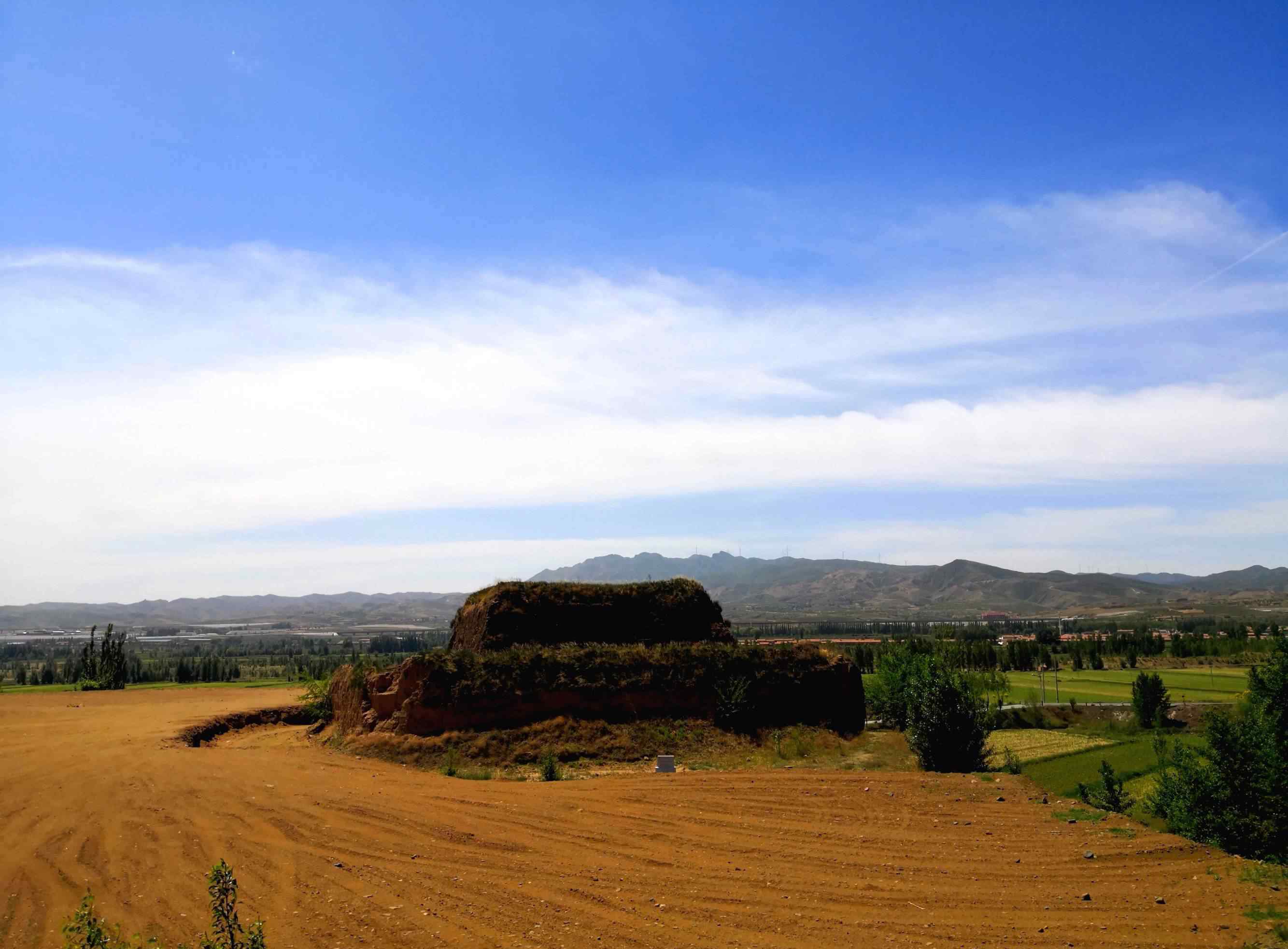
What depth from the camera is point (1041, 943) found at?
9.62 m

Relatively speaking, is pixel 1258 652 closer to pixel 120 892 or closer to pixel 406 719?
pixel 406 719

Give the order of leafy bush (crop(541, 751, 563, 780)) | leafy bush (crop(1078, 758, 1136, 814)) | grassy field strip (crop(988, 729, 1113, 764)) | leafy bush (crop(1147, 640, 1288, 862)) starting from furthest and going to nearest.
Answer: grassy field strip (crop(988, 729, 1113, 764)) < leafy bush (crop(1078, 758, 1136, 814)) < leafy bush (crop(541, 751, 563, 780)) < leafy bush (crop(1147, 640, 1288, 862))

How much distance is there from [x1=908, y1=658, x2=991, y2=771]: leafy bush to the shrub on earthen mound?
9.89 m

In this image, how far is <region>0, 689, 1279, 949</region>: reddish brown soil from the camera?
395 inches

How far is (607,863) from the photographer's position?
40.9 feet

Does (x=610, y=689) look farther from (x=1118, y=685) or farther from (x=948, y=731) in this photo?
(x=1118, y=685)

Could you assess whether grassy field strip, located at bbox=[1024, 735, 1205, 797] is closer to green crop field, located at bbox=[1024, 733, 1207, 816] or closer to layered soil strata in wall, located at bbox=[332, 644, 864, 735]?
green crop field, located at bbox=[1024, 733, 1207, 816]

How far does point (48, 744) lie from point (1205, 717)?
31940mm

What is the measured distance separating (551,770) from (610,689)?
14.0 feet

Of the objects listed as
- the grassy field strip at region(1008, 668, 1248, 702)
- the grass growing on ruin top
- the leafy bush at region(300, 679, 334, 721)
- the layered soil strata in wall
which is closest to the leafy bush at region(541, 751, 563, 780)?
the layered soil strata in wall

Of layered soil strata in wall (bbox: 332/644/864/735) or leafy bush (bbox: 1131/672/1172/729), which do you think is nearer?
layered soil strata in wall (bbox: 332/644/864/735)

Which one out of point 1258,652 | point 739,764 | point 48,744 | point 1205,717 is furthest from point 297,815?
point 1258,652

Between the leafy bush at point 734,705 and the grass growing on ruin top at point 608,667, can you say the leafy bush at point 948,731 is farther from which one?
the grass growing on ruin top at point 608,667

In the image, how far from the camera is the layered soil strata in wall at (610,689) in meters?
23.2
